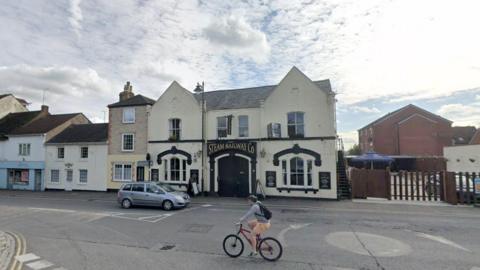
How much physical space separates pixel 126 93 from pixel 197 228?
854 inches

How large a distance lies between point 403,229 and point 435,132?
43.6 m

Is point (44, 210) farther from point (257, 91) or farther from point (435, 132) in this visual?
point (435, 132)

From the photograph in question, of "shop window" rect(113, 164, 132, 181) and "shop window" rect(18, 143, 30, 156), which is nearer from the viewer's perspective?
"shop window" rect(113, 164, 132, 181)

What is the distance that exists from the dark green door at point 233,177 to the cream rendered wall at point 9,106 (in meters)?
31.5

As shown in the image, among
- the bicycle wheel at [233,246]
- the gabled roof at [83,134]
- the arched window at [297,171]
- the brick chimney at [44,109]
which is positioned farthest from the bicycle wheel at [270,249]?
the brick chimney at [44,109]

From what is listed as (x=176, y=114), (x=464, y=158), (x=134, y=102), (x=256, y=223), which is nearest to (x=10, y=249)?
(x=256, y=223)

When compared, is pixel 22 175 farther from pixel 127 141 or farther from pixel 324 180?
pixel 324 180

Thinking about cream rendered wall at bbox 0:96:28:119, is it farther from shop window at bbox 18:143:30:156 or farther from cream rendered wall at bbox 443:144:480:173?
cream rendered wall at bbox 443:144:480:173

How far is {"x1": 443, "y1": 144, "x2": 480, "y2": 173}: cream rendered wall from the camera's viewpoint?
3017 centimetres

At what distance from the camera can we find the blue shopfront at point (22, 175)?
29.2 m

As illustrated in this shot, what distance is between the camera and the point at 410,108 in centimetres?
4856

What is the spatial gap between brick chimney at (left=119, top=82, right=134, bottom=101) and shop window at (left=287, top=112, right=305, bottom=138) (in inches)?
678

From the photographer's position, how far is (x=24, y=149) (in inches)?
1197

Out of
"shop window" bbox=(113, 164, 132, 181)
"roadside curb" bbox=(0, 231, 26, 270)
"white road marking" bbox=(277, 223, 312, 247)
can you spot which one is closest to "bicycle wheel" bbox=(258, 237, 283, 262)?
"white road marking" bbox=(277, 223, 312, 247)
